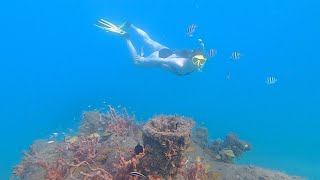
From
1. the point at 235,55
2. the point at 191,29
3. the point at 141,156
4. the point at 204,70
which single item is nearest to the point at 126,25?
the point at 191,29

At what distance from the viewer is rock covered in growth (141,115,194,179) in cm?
586

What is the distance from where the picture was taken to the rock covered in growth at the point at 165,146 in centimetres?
586

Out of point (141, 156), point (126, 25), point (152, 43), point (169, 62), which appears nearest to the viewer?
point (141, 156)

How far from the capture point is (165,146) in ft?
19.3

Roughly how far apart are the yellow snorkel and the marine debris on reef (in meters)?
2.73

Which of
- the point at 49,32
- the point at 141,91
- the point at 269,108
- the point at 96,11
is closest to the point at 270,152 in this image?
the point at 269,108

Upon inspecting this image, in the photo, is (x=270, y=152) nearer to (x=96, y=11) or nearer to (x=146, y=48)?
(x=146, y=48)

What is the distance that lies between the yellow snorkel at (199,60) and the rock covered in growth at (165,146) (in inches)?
305

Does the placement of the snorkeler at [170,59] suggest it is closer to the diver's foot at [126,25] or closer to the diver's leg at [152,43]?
the diver's leg at [152,43]

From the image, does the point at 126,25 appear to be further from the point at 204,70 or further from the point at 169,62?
the point at 204,70

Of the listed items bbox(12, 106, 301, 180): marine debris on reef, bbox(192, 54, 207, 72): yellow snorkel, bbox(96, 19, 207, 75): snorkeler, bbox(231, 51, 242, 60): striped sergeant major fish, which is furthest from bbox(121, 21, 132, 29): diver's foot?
bbox(12, 106, 301, 180): marine debris on reef

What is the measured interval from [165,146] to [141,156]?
563 millimetres

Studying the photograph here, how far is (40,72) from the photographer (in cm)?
8794

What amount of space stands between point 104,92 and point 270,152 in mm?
34071
